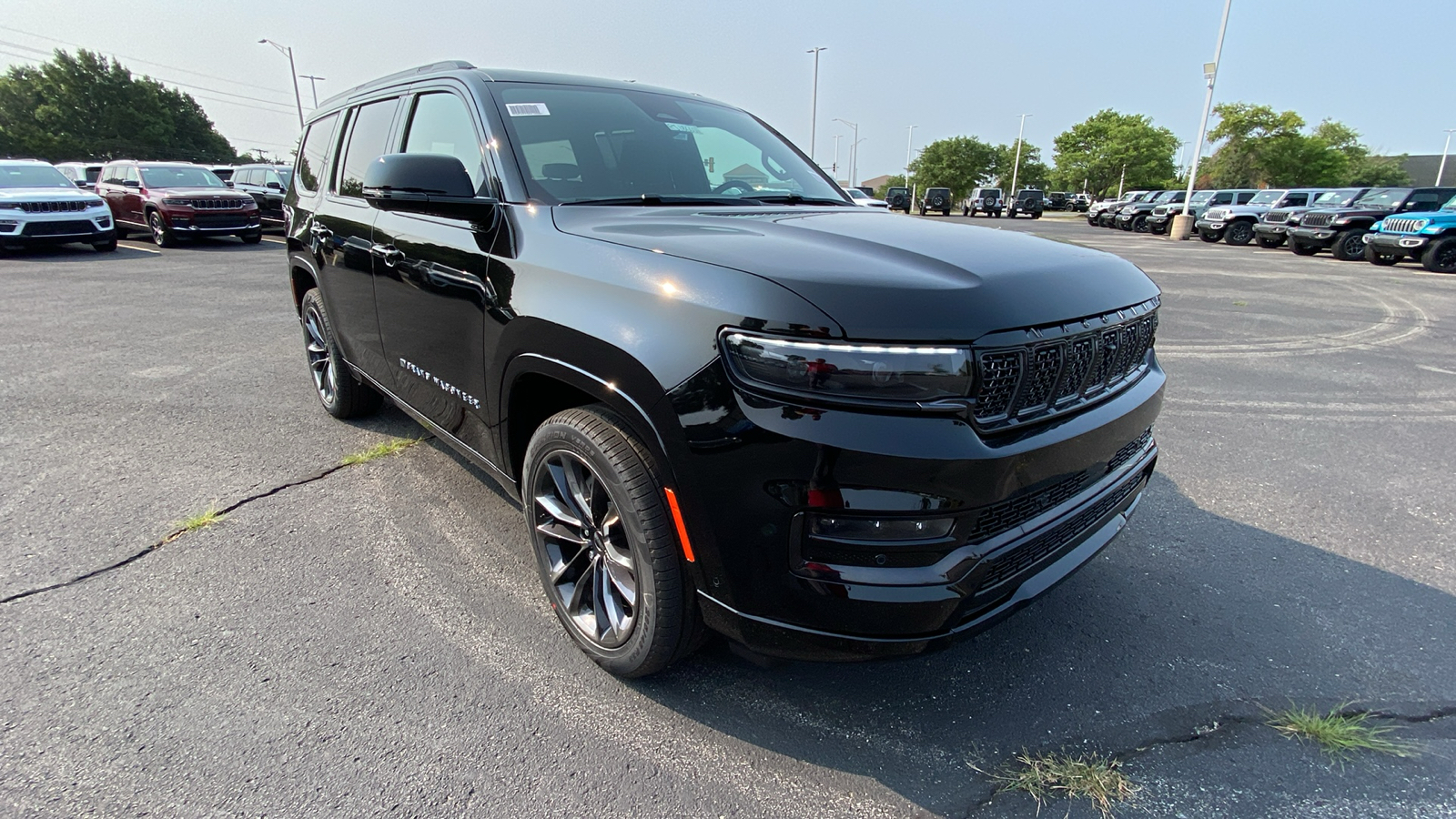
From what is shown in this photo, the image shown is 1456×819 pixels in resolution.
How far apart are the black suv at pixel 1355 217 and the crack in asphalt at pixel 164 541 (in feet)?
72.8

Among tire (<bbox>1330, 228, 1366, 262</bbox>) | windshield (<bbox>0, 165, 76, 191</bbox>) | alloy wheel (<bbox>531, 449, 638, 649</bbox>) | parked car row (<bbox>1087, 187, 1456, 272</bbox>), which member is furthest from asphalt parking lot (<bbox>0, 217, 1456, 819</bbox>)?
tire (<bbox>1330, 228, 1366, 262</bbox>)

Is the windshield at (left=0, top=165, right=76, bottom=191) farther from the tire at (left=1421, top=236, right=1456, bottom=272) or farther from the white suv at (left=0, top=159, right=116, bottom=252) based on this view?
the tire at (left=1421, top=236, right=1456, bottom=272)

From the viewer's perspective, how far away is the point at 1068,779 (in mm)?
1930

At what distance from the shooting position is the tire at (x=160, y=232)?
15391 mm

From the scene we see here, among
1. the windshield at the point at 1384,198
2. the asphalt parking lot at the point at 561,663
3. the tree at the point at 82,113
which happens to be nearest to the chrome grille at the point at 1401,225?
the windshield at the point at 1384,198

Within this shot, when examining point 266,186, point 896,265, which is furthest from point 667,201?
point 266,186

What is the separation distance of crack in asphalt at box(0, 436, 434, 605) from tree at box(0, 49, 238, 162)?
69.2m

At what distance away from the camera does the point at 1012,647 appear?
2.48 metres

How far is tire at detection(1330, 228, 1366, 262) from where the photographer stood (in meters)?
17.7

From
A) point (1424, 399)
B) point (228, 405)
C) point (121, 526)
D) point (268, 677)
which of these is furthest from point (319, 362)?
point (1424, 399)

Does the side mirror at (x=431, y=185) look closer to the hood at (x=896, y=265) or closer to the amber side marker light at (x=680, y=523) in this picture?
the hood at (x=896, y=265)

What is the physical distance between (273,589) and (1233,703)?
333 cm

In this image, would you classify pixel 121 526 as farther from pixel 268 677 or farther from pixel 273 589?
pixel 268 677

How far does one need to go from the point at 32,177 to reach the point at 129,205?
205cm
